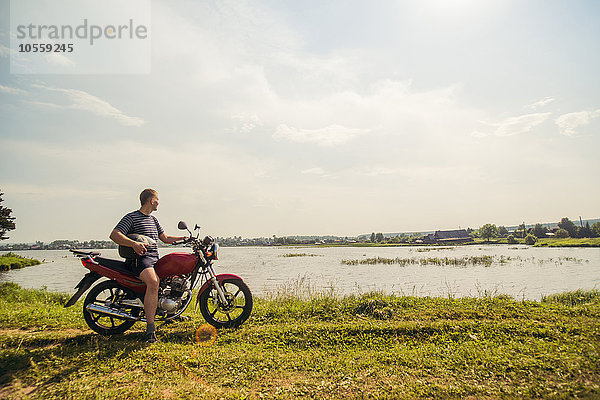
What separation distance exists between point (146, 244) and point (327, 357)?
3.49 meters

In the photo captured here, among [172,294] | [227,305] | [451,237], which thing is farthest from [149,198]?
[451,237]

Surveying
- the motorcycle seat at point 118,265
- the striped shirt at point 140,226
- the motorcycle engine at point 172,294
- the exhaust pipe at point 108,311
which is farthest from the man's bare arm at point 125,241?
the exhaust pipe at point 108,311

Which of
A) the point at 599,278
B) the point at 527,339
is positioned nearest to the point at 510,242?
the point at 599,278

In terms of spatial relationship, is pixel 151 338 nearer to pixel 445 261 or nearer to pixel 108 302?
pixel 108 302

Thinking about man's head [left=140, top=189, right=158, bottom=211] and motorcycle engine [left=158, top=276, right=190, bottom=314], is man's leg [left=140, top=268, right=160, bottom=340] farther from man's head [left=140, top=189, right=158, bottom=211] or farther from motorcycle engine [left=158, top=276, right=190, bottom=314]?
man's head [left=140, top=189, right=158, bottom=211]

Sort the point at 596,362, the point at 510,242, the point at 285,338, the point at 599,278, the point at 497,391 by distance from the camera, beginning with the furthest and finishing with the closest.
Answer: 1. the point at 510,242
2. the point at 599,278
3. the point at 285,338
4. the point at 596,362
5. the point at 497,391

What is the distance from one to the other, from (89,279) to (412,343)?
5.44 meters

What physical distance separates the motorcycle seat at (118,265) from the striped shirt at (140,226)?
16.1 inches

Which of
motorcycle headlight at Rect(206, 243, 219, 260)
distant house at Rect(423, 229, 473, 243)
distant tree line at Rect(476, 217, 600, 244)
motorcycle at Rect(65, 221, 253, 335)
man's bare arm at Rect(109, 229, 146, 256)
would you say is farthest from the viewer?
distant house at Rect(423, 229, 473, 243)

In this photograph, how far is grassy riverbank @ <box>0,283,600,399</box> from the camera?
3.81 metres

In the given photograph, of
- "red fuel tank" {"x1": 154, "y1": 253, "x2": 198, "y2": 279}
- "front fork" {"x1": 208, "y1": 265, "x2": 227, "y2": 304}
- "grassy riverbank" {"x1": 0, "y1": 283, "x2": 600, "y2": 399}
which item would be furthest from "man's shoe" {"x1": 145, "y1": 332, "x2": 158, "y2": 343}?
"front fork" {"x1": 208, "y1": 265, "x2": 227, "y2": 304}

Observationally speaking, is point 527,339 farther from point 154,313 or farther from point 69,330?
point 69,330

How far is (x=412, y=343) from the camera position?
5324 mm

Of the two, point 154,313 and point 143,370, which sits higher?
point 154,313
